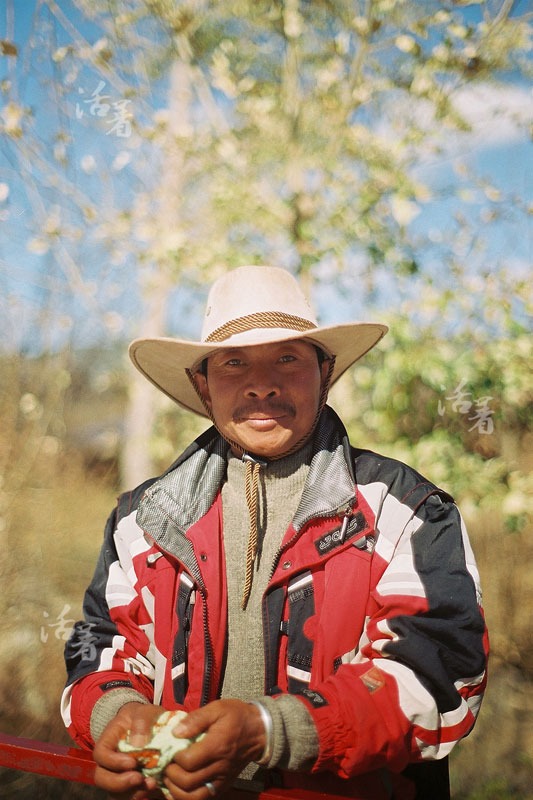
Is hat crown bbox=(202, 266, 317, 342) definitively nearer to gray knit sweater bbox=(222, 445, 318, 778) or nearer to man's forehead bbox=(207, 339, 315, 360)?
man's forehead bbox=(207, 339, 315, 360)

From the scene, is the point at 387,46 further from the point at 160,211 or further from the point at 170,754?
the point at 170,754

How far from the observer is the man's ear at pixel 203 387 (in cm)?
183

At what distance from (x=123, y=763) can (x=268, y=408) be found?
841 mm

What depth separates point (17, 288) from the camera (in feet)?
12.5

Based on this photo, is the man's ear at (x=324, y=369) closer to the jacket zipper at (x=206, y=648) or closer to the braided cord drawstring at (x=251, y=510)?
the braided cord drawstring at (x=251, y=510)

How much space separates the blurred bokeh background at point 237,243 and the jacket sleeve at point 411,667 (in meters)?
1.72

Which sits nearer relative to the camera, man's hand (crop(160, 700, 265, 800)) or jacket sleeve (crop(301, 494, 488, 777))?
man's hand (crop(160, 700, 265, 800))

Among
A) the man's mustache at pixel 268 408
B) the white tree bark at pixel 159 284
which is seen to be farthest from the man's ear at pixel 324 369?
the white tree bark at pixel 159 284

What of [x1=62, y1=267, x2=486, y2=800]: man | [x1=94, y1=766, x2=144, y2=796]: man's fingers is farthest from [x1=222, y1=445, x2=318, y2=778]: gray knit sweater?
[x1=94, y1=766, x2=144, y2=796]: man's fingers

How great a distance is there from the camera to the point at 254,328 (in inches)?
64.5

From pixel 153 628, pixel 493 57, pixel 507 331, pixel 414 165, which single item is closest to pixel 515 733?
pixel 507 331

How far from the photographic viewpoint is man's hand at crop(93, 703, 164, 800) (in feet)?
3.96

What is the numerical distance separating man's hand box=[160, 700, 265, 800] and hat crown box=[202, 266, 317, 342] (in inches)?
36.1

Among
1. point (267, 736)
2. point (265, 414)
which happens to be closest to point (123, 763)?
point (267, 736)
